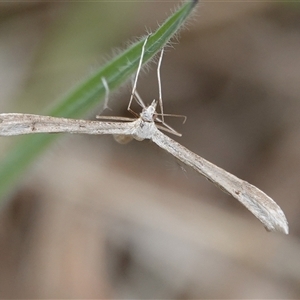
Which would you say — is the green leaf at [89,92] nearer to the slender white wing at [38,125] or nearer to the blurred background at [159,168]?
the slender white wing at [38,125]

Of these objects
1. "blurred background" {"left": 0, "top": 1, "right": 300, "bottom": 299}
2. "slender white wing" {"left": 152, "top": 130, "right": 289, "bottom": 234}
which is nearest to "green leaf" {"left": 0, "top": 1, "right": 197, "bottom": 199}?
"slender white wing" {"left": 152, "top": 130, "right": 289, "bottom": 234}

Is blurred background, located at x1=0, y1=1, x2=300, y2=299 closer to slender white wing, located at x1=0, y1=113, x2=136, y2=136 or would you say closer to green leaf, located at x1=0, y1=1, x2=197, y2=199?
green leaf, located at x1=0, y1=1, x2=197, y2=199

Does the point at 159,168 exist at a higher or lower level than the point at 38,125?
higher

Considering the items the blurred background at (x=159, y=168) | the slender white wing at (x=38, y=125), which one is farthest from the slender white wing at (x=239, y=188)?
the blurred background at (x=159, y=168)

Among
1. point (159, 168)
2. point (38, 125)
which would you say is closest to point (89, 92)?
point (38, 125)

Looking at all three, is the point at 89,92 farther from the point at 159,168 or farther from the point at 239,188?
the point at 159,168

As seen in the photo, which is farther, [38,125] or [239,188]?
[239,188]
